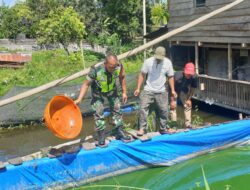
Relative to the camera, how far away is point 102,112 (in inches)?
285

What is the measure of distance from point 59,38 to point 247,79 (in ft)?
45.1

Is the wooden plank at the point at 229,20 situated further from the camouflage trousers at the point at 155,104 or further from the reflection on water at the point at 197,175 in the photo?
the camouflage trousers at the point at 155,104

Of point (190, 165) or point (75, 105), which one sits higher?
point (75, 105)

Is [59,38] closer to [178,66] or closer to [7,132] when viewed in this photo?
[178,66]

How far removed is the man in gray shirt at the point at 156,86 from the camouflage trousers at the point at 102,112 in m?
0.42

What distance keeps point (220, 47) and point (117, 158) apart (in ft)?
23.7

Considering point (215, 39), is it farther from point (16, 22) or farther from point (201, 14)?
point (16, 22)

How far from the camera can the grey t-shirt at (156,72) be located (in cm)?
759

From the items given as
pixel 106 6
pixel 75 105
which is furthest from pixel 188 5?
pixel 106 6

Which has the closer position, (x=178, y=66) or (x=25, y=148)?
(x=25, y=148)

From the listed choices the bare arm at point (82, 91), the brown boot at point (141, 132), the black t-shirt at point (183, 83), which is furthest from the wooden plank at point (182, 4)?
the bare arm at point (82, 91)

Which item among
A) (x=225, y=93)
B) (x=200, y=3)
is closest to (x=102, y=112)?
(x=225, y=93)

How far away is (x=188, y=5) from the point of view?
14.6 m

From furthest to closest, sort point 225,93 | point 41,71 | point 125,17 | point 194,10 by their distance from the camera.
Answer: point 125,17
point 41,71
point 194,10
point 225,93
